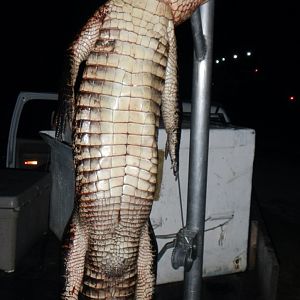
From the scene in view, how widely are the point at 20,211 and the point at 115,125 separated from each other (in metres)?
2.51

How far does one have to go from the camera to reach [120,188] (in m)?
1.96

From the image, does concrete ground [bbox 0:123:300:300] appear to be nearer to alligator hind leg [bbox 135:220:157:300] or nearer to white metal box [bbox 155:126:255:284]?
white metal box [bbox 155:126:255:284]

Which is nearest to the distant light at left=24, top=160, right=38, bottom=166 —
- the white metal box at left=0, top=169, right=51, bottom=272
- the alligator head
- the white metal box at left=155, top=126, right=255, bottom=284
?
the white metal box at left=0, top=169, right=51, bottom=272

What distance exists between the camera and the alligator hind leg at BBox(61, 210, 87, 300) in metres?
2.10

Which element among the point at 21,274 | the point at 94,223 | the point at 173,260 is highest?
the point at 94,223

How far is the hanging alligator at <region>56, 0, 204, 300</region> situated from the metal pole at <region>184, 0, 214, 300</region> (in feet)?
0.60

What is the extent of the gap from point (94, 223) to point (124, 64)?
27.8 inches

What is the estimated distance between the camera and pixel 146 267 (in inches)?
88.9

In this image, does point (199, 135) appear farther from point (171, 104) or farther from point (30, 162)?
point (30, 162)

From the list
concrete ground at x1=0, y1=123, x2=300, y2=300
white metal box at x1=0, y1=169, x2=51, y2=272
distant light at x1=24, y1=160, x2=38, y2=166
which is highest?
distant light at x1=24, y1=160, x2=38, y2=166

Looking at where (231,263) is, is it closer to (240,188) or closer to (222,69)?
(240,188)

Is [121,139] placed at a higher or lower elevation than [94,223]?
higher

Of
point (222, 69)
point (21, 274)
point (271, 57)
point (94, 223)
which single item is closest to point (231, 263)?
point (21, 274)

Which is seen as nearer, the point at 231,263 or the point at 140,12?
the point at 140,12
